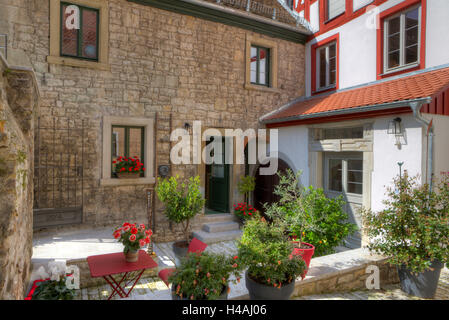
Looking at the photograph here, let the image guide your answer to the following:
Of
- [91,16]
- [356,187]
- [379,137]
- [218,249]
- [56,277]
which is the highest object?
[91,16]

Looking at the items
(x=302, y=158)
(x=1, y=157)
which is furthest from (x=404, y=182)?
(x=1, y=157)

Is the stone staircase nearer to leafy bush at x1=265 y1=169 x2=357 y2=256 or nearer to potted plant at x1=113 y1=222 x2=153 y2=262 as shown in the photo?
leafy bush at x1=265 y1=169 x2=357 y2=256

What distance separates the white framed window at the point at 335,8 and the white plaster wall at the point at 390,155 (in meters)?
3.93

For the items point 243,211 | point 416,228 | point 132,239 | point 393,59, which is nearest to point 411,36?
point 393,59

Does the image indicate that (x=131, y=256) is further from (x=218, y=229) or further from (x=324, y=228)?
(x=218, y=229)

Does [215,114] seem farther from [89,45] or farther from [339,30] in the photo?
[339,30]

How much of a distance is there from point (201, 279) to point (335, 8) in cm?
822

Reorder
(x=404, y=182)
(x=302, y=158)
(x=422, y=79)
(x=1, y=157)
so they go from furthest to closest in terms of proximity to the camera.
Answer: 1. (x=302, y=158)
2. (x=422, y=79)
3. (x=404, y=182)
4. (x=1, y=157)

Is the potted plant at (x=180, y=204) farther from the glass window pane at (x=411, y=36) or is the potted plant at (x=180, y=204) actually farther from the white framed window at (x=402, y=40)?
the glass window pane at (x=411, y=36)

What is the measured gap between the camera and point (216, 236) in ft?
22.7

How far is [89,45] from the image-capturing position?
20.7 ft

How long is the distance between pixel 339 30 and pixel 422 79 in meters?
3.02

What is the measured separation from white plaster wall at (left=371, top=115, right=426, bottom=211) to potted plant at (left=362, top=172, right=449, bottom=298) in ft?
3.08

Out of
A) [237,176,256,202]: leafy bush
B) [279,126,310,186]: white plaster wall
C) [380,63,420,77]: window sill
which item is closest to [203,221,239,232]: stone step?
[237,176,256,202]: leafy bush
